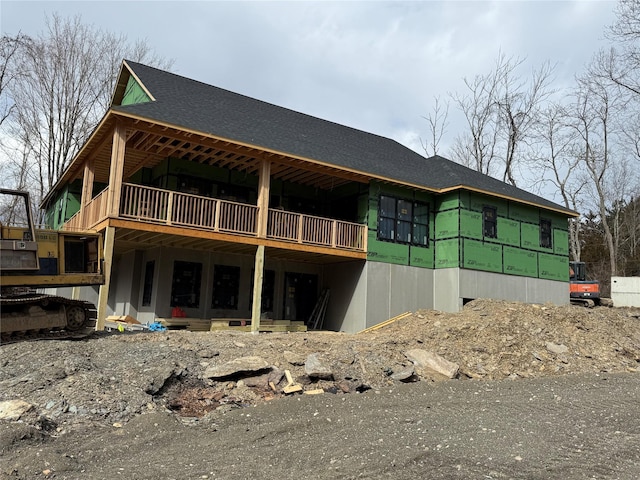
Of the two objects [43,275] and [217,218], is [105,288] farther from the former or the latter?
[217,218]

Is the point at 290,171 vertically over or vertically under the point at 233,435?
over

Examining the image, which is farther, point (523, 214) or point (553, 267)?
point (553, 267)

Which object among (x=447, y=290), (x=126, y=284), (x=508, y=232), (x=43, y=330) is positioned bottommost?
(x=43, y=330)

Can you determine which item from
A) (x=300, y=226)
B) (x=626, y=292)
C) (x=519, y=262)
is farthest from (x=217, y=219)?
(x=626, y=292)

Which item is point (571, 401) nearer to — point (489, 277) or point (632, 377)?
point (632, 377)

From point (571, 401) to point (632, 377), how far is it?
4.22m

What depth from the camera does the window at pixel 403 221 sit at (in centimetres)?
1812

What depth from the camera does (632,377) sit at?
40.2ft

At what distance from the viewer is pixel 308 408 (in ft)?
27.8

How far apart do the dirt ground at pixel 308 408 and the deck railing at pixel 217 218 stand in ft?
11.1

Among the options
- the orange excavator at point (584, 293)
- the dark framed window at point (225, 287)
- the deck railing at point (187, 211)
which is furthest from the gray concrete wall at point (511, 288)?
the orange excavator at point (584, 293)

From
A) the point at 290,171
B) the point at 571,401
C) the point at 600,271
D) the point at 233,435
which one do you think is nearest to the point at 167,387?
the point at 233,435

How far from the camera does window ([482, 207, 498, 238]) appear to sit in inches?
760

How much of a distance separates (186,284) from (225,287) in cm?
138
